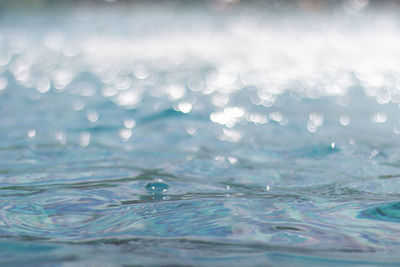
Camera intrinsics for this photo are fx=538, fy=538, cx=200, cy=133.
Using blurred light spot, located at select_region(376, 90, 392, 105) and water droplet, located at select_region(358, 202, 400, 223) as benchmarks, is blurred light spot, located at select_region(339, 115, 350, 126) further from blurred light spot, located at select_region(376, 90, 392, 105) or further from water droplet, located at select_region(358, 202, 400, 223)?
water droplet, located at select_region(358, 202, 400, 223)

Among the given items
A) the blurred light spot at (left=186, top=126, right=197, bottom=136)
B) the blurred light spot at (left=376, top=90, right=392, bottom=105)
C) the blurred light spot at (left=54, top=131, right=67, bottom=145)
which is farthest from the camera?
the blurred light spot at (left=376, top=90, right=392, bottom=105)

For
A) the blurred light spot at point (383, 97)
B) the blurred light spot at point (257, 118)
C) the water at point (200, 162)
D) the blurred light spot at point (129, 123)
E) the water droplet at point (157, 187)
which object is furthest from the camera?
the blurred light spot at point (383, 97)

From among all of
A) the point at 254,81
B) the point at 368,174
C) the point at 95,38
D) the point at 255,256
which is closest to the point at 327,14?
the point at 95,38

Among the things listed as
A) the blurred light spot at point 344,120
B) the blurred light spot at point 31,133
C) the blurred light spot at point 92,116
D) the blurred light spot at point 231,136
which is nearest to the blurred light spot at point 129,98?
the blurred light spot at point 92,116

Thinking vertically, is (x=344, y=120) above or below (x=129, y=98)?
below

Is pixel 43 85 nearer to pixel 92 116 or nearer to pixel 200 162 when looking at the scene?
pixel 92 116

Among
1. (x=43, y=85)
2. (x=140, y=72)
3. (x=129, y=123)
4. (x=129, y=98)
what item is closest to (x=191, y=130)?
(x=129, y=123)

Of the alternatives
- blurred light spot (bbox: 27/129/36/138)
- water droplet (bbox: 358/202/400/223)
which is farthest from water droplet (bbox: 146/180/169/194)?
blurred light spot (bbox: 27/129/36/138)

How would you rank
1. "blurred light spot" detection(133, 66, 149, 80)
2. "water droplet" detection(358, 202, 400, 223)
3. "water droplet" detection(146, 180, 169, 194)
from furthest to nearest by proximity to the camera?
"blurred light spot" detection(133, 66, 149, 80) < "water droplet" detection(146, 180, 169, 194) < "water droplet" detection(358, 202, 400, 223)

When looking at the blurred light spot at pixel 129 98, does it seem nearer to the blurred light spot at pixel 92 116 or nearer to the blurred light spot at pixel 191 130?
the blurred light spot at pixel 92 116

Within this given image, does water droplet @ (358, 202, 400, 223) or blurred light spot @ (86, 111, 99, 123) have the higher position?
blurred light spot @ (86, 111, 99, 123)
